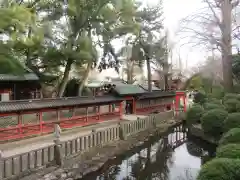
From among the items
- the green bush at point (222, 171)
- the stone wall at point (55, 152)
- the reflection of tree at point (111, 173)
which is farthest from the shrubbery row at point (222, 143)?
the stone wall at point (55, 152)

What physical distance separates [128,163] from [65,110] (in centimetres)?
747

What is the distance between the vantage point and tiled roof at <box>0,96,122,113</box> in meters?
13.2

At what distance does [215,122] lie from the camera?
1343 cm

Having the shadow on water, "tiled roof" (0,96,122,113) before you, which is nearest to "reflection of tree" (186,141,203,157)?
the shadow on water

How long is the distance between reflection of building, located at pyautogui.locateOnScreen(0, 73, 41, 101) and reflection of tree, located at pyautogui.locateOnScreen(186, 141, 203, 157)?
42.6ft

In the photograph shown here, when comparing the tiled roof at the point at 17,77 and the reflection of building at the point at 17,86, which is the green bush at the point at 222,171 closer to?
the reflection of building at the point at 17,86

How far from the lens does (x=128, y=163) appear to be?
12.2 m

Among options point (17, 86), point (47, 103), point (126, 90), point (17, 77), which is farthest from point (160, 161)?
point (17, 86)

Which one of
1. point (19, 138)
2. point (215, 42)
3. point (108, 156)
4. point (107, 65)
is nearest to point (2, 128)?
point (19, 138)

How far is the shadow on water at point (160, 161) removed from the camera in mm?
10625

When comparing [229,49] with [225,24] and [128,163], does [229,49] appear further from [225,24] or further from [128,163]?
[128,163]

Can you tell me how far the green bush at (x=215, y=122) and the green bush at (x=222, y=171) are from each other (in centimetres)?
892

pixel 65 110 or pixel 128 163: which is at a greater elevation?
pixel 65 110

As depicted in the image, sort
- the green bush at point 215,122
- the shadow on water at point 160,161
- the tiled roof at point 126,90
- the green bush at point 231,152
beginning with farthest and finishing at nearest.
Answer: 1. the tiled roof at point 126,90
2. the green bush at point 215,122
3. the shadow on water at point 160,161
4. the green bush at point 231,152
